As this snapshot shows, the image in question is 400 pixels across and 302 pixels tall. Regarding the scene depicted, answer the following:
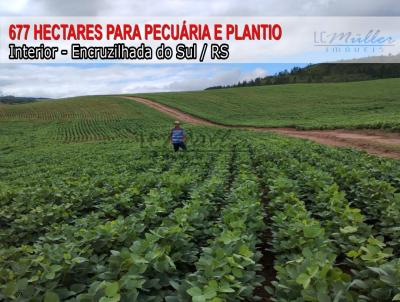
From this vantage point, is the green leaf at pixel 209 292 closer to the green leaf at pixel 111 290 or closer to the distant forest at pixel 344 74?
the green leaf at pixel 111 290

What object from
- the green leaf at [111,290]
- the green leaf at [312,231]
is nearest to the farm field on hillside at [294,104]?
the green leaf at [312,231]

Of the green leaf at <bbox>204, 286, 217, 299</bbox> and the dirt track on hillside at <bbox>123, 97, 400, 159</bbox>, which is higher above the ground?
the dirt track on hillside at <bbox>123, 97, 400, 159</bbox>

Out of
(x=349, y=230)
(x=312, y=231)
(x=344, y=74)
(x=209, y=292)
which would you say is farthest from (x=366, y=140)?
(x=344, y=74)

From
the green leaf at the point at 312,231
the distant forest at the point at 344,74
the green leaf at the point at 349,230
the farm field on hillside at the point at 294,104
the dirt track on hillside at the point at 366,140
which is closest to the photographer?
the green leaf at the point at 312,231

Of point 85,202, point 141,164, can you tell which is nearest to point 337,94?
point 141,164

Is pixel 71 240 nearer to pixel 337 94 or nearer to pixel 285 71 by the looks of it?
pixel 337 94

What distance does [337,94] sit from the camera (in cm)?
6366

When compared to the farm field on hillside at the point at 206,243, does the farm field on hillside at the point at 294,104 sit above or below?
above

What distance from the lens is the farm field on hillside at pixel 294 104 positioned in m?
41.8

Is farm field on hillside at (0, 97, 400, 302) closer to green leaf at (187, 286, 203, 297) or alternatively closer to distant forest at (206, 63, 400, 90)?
green leaf at (187, 286, 203, 297)

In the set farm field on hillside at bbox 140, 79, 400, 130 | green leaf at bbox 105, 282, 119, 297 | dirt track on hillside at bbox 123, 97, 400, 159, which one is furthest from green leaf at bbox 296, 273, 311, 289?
farm field on hillside at bbox 140, 79, 400, 130

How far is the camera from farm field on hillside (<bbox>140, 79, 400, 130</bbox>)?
41.8 m

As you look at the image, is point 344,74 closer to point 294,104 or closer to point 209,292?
point 294,104

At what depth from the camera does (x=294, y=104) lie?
57062 millimetres
